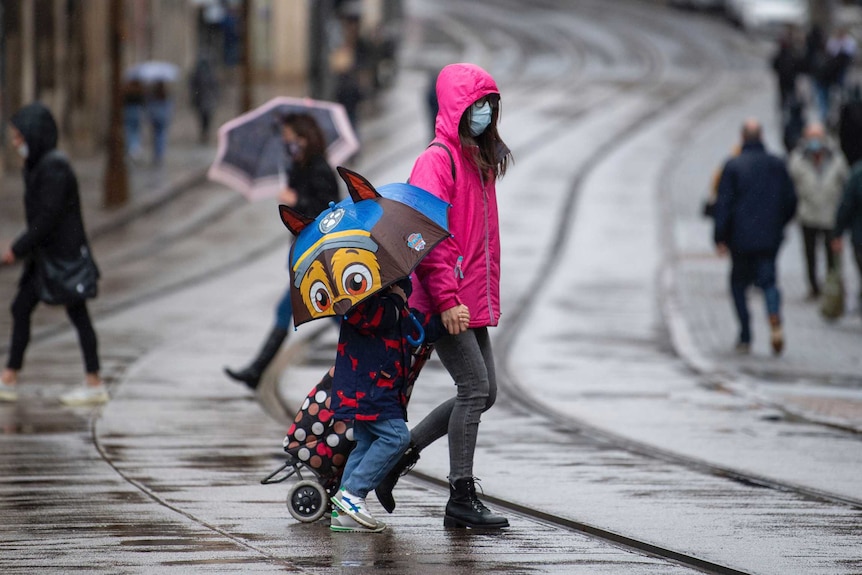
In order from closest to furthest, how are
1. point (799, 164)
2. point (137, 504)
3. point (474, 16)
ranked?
point (137, 504), point (799, 164), point (474, 16)

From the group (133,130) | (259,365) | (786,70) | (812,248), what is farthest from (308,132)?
(786,70)

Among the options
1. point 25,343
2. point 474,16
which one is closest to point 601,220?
point 25,343

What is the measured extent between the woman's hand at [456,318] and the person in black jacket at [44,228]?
404 cm

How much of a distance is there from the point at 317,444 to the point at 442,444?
2.50m

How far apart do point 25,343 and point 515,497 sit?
159 inches

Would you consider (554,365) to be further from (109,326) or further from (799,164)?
(799,164)

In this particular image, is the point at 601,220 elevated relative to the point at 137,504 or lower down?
lower down

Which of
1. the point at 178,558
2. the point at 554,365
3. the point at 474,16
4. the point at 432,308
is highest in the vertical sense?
the point at 432,308

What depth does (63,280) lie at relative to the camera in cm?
1006

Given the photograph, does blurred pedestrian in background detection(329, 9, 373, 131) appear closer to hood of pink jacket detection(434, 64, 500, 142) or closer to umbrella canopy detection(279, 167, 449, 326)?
hood of pink jacket detection(434, 64, 500, 142)

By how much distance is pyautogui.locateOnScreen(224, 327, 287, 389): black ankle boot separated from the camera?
35.4ft

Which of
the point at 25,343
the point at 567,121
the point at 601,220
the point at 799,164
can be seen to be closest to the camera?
the point at 25,343

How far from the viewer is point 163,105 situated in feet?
91.5

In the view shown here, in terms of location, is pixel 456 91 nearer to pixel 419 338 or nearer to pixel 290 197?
pixel 419 338
